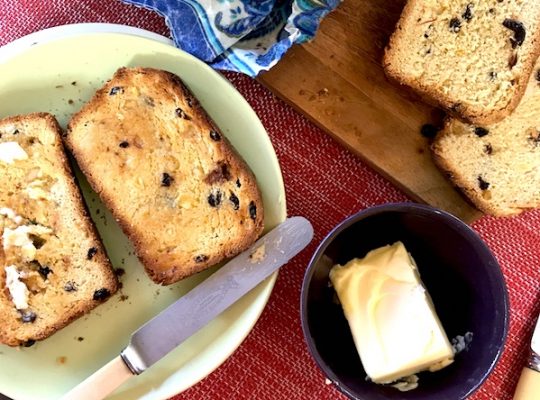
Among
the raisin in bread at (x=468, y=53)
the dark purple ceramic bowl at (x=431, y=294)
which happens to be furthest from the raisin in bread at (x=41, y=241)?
the raisin in bread at (x=468, y=53)

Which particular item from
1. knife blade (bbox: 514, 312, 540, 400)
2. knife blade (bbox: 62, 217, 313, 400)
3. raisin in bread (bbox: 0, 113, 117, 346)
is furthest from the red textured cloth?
raisin in bread (bbox: 0, 113, 117, 346)

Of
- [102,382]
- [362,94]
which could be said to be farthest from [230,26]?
[102,382]

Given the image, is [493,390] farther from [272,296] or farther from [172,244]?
[172,244]

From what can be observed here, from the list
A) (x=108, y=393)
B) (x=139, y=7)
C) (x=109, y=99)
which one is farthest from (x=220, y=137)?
(x=108, y=393)

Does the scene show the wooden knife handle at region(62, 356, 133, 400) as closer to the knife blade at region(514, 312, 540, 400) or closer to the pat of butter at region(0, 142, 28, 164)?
the pat of butter at region(0, 142, 28, 164)

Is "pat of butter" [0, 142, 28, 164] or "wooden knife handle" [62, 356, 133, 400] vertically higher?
"pat of butter" [0, 142, 28, 164]

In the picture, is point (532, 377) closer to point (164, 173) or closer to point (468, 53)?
point (468, 53)
